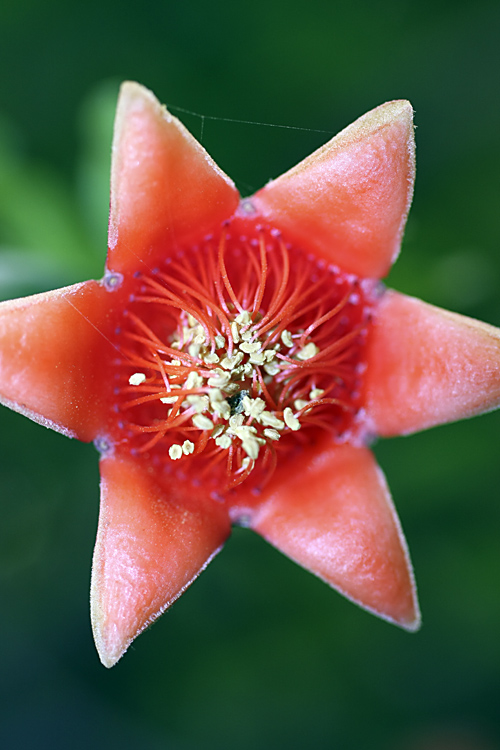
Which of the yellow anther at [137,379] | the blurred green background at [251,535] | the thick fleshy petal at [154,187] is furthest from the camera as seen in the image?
the blurred green background at [251,535]

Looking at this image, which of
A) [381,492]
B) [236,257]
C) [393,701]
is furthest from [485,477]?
[236,257]

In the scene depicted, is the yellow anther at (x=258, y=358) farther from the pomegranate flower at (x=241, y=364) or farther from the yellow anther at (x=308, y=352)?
the yellow anther at (x=308, y=352)

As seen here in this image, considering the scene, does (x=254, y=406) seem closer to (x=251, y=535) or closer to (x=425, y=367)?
(x=425, y=367)

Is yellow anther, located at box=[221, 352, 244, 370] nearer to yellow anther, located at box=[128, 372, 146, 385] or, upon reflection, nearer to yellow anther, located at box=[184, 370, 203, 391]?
yellow anther, located at box=[184, 370, 203, 391]

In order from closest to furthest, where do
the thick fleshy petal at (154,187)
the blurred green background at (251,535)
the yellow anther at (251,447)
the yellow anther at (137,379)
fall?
the thick fleshy petal at (154,187)
the yellow anther at (251,447)
the yellow anther at (137,379)
the blurred green background at (251,535)

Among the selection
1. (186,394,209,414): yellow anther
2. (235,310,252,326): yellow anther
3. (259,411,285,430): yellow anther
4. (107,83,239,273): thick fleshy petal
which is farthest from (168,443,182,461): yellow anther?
(107,83,239,273): thick fleshy petal

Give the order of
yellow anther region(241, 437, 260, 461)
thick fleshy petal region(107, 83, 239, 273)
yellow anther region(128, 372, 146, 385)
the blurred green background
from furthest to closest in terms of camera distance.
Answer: the blurred green background < yellow anther region(128, 372, 146, 385) < yellow anther region(241, 437, 260, 461) < thick fleshy petal region(107, 83, 239, 273)

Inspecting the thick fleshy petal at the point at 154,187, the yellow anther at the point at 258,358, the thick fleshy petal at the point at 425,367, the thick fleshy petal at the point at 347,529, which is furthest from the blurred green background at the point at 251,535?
the yellow anther at the point at 258,358
